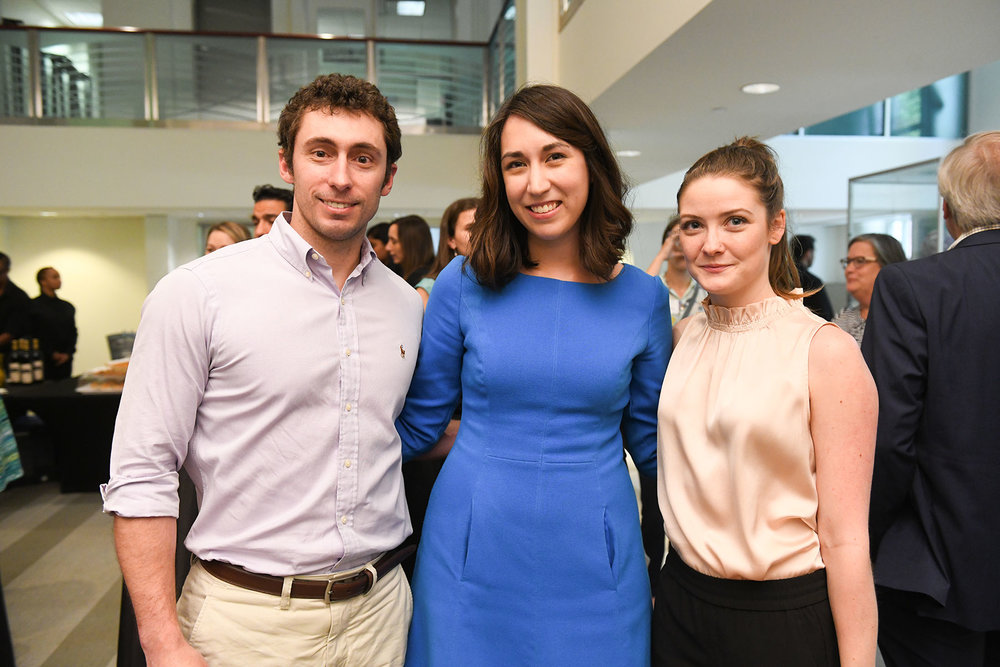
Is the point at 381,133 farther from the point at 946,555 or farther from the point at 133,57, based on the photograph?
the point at 133,57

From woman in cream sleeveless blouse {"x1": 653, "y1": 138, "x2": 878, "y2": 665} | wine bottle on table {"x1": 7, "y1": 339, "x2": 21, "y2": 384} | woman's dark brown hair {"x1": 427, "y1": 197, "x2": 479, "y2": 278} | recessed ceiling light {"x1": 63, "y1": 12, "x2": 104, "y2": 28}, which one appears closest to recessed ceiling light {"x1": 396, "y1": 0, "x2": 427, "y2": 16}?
recessed ceiling light {"x1": 63, "y1": 12, "x2": 104, "y2": 28}

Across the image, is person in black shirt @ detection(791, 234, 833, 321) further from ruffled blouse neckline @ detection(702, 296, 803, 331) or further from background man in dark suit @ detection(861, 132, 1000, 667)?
background man in dark suit @ detection(861, 132, 1000, 667)

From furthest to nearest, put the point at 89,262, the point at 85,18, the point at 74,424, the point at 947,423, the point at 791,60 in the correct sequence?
the point at 85,18 → the point at 89,262 → the point at 74,424 → the point at 791,60 → the point at 947,423

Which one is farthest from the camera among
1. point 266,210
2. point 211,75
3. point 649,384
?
point 211,75

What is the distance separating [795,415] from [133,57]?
9.31 meters

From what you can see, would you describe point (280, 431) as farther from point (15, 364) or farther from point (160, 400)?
point (15, 364)

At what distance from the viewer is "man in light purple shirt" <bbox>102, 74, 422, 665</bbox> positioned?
1.22m

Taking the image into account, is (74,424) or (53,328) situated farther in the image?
(53,328)

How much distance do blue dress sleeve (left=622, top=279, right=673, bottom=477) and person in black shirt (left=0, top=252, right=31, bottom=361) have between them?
6.51m

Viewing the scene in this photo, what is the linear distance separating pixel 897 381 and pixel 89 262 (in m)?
11.5

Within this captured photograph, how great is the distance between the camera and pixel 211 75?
839cm

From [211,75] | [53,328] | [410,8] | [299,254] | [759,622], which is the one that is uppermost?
[410,8]

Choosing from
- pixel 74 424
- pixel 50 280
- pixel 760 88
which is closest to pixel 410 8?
pixel 50 280

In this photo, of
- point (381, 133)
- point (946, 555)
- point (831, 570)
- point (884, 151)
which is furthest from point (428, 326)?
point (884, 151)
